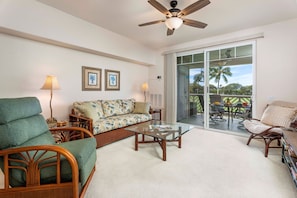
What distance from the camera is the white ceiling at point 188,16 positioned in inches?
96.7

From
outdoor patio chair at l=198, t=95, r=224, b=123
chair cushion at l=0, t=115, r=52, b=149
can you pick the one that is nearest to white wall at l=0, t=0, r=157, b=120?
chair cushion at l=0, t=115, r=52, b=149

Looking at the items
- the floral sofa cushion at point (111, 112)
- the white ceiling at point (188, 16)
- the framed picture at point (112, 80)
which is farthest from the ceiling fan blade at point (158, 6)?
the framed picture at point (112, 80)

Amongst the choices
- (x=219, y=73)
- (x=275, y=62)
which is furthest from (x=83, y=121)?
(x=275, y=62)

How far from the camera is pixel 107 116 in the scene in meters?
3.58

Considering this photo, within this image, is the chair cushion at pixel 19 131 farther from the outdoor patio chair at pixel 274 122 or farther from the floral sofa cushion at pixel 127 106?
the outdoor patio chair at pixel 274 122

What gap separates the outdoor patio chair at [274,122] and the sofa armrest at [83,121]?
2.90 m

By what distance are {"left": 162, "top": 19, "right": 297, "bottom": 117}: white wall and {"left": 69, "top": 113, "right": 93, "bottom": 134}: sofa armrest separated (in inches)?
141

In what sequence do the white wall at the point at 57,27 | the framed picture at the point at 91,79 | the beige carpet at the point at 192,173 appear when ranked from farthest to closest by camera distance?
1. the framed picture at the point at 91,79
2. the white wall at the point at 57,27
3. the beige carpet at the point at 192,173

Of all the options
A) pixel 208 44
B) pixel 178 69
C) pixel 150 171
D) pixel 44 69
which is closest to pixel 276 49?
pixel 208 44

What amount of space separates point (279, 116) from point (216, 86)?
156cm

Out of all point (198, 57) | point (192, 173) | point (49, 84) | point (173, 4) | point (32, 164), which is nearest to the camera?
point (32, 164)

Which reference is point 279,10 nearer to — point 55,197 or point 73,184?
point 73,184

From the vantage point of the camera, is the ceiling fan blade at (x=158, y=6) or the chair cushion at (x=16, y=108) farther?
the ceiling fan blade at (x=158, y=6)

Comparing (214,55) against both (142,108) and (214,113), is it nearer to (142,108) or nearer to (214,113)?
(214,113)
